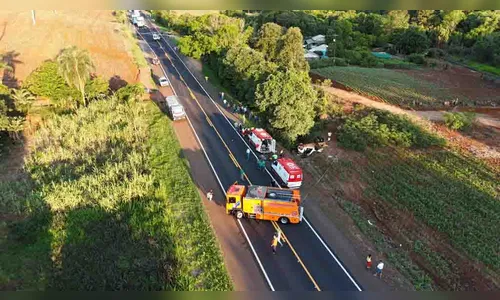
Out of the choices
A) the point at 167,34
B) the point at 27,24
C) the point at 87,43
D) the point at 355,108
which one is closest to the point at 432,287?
the point at 355,108

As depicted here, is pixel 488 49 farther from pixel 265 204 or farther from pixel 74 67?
pixel 74 67

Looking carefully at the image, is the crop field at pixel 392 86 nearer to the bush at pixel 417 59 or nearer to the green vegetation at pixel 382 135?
the bush at pixel 417 59

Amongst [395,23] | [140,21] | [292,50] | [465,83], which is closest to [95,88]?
[292,50]

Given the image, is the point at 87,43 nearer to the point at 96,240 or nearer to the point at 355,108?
the point at 355,108

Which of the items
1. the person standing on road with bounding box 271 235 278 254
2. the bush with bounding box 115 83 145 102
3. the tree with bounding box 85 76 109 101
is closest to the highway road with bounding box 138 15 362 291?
the person standing on road with bounding box 271 235 278 254

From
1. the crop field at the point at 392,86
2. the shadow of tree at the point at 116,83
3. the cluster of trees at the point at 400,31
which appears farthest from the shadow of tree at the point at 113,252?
the cluster of trees at the point at 400,31

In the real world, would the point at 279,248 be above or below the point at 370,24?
below
